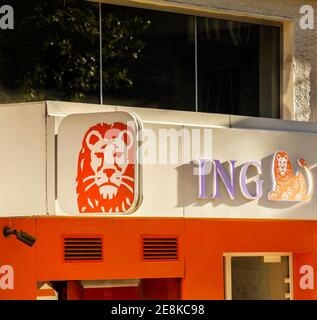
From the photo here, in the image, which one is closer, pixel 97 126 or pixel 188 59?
pixel 97 126

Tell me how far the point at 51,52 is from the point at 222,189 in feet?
9.57

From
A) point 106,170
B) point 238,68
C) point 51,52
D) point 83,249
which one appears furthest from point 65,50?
point 238,68

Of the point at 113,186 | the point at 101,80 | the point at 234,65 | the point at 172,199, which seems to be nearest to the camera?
the point at 113,186

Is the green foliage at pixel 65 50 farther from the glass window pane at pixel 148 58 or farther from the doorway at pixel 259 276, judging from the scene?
the doorway at pixel 259 276

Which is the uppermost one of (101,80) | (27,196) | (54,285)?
(101,80)

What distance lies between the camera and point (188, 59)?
1734cm

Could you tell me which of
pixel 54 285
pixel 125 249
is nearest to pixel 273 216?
pixel 125 249

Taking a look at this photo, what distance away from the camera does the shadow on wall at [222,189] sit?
1545 cm

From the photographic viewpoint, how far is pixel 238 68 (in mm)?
17969

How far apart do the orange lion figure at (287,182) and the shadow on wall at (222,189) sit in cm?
7

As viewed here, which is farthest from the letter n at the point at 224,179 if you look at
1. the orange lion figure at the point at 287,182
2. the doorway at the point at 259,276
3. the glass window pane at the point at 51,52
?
the glass window pane at the point at 51,52

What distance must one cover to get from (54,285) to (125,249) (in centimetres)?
105

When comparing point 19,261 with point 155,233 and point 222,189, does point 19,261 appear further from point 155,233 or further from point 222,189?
point 222,189

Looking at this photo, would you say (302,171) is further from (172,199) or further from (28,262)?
(28,262)
